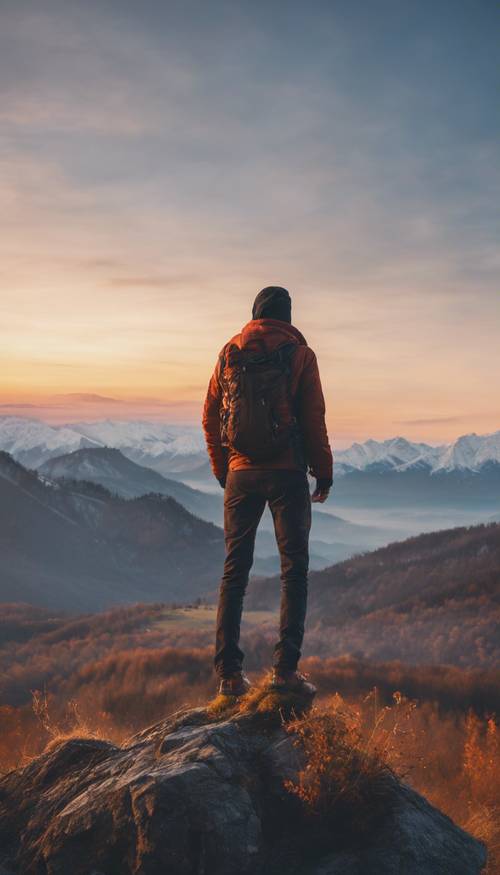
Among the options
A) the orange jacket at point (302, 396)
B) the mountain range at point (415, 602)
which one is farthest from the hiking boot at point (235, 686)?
the mountain range at point (415, 602)

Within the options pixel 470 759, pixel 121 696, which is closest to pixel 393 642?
pixel 121 696

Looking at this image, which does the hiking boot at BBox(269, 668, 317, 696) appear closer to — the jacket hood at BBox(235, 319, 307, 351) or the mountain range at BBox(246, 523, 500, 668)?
the jacket hood at BBox(235, 319, 307, 351)

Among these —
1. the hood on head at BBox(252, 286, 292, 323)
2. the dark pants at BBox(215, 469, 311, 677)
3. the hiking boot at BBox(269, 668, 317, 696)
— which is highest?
the hood on head at BBox(252, 286, 292, 323)

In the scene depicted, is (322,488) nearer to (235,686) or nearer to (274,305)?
(274,305)

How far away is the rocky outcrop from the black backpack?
2.96 metres

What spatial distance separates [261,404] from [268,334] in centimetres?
90

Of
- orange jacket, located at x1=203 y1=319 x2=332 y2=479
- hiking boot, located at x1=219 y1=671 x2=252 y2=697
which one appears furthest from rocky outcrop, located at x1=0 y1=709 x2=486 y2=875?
orange jacket, located at x1=203 y1=319 x2=332 y2=479

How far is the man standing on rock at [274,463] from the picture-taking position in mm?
7129

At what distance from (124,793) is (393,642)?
257 feet

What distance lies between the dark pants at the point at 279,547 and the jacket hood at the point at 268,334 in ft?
4.85

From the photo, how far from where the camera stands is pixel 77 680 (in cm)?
5094

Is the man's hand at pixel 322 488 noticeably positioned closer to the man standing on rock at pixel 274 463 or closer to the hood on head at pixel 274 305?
the man standing on rock at pixel 274 463

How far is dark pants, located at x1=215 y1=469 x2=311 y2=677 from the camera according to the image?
718cm

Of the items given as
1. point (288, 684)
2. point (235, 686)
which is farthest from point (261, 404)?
point (235, 686)
